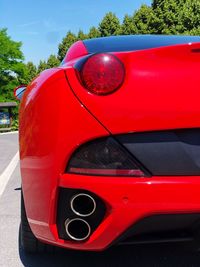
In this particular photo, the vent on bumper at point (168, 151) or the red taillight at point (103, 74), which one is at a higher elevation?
the red taillight at point (103, 74)

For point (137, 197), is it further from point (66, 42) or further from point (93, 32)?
point (66, 42)

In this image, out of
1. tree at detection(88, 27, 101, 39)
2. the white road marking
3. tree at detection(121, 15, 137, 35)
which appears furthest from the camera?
tree at detection(88, 27, 101, 39)

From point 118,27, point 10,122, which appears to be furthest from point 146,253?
point 118,27

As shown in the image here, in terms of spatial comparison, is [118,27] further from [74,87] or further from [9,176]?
[74,87]

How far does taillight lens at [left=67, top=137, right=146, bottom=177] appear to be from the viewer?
6.86 feet

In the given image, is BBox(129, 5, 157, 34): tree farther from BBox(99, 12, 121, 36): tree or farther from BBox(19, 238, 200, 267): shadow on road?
BBox(19, 238, 200, 267): shadow on road

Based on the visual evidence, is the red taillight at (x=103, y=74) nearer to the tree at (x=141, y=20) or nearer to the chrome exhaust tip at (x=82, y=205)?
the chrome exhaust tip at (x=82, y=205)

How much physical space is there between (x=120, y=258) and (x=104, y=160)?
46.3 inches

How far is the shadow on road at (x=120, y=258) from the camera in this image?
296cm

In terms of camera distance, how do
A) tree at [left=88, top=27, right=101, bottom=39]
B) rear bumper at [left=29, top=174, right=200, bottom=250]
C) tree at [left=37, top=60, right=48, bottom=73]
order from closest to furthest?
rear bumper at [left=29, top=174, right=200, bottom=250], tree at [left=88, top=27, right=101, bottom=39], tree at [left=37, top=60, right=48, bottom=73]

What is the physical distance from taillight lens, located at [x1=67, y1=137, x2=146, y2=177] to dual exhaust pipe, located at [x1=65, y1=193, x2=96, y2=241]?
13 centimetres

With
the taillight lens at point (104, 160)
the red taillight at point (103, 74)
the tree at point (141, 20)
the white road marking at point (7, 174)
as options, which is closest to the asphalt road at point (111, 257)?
the taillight lens at point (104, 160)

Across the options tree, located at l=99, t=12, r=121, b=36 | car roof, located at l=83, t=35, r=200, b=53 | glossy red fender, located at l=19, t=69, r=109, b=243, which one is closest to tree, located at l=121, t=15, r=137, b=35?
tree, located at l=99, t=12, r=121, b=36

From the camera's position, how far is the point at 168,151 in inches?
82.0
